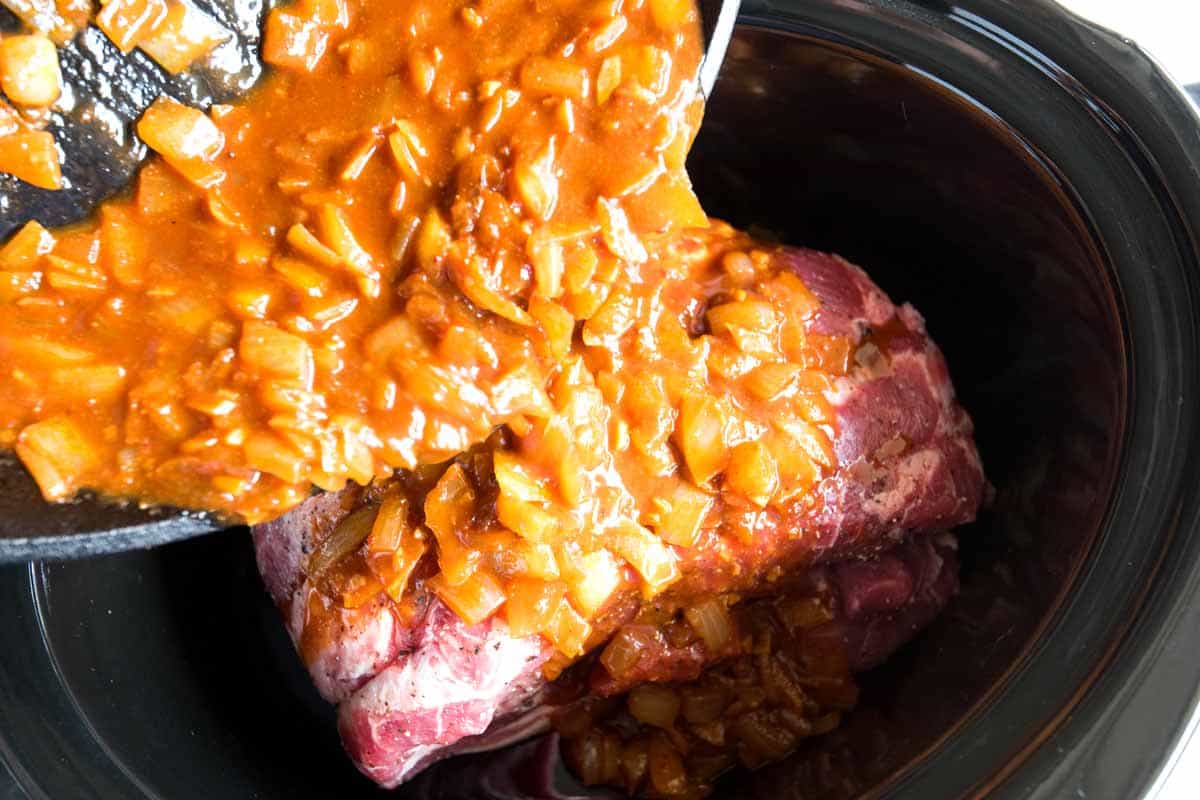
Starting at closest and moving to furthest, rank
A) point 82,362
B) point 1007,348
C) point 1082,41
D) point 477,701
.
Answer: point 82,362, point 1082,41, point 477,701, point 1007,348

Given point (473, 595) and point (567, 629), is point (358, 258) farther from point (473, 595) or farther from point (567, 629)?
point (567, 629)

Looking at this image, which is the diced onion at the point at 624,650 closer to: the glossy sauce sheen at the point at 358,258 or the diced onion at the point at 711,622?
the diced onion at the point at 711,622

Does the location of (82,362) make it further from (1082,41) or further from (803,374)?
(1082,41)

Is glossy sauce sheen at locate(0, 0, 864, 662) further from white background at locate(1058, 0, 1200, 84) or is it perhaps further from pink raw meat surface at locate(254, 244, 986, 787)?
white background at locate(1058, 0, 1200, 84)

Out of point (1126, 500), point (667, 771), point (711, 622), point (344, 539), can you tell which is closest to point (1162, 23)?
point (1126, 500)

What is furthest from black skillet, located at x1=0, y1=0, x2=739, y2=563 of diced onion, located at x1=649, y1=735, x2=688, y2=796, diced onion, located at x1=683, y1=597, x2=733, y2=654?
diced onion, located at x1=649, y1=735, x2=688, y2=796

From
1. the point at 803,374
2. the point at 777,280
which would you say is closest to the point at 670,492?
the point at 803,374
